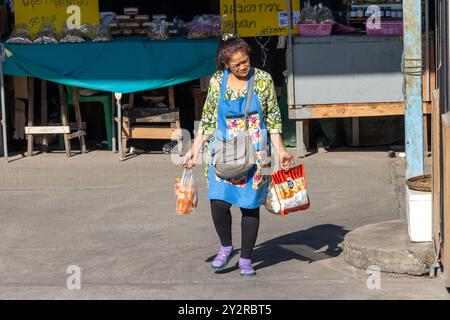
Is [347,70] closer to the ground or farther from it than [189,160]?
farther from it

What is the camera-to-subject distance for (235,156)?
20.9 feet

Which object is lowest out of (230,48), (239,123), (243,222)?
(243,222)

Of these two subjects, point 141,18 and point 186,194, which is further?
point 141,18

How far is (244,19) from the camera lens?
11148 millimetres

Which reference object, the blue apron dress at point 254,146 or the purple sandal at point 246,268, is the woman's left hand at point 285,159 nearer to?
the blue apron dress at point 254,146

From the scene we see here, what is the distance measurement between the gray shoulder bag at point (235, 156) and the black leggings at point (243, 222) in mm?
221

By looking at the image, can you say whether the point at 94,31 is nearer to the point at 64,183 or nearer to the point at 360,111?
the point at 64,183

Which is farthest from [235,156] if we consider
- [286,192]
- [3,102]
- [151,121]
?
[3,102]

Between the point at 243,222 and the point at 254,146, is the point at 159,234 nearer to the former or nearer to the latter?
the point at 243,222

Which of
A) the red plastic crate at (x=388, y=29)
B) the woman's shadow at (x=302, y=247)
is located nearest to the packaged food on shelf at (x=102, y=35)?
the red plastic crate at (x=388, y=29)

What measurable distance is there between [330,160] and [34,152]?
3.50 metres

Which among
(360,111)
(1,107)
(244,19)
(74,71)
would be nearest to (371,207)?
(360,111)

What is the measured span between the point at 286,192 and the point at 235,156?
450 mm

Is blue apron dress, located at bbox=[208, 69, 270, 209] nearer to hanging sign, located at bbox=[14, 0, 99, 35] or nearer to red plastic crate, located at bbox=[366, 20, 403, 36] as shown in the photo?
red plastic crate, located at bbox=[366, 20, 403, 36]
